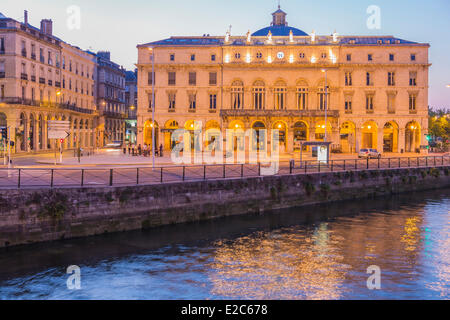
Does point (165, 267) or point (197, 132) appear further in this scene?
A: point (197, 132)

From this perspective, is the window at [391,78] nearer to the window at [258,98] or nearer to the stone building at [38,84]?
the window at [258,98]

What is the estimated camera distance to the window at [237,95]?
77312mm

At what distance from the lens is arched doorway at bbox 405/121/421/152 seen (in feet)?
256

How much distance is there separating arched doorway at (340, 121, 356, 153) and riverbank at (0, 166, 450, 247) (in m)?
36.3

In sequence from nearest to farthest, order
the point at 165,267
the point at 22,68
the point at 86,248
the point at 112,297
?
1. the point at 112,297
2. the point at 165,267
3. the point at 86,248
4. the point at 22,68

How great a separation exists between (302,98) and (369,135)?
12842mm

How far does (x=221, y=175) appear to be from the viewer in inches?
1314

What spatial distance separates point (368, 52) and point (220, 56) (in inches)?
902

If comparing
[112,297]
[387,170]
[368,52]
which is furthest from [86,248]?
[368,52]

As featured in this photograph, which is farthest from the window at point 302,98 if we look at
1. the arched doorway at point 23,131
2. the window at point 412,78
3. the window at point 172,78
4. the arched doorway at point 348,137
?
the arched doorway at point 23,131

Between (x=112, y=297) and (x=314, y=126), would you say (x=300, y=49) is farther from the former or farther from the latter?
(x=112, y=297)

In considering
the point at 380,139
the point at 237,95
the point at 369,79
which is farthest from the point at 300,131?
the point at 369,79

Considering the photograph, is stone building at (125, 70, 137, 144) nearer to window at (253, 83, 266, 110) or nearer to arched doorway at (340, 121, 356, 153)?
window at (253, 83, 266, 110)

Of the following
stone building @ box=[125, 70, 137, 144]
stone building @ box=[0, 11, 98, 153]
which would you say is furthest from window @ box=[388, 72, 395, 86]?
stone building @ box=[125, 70, 137, 144]
